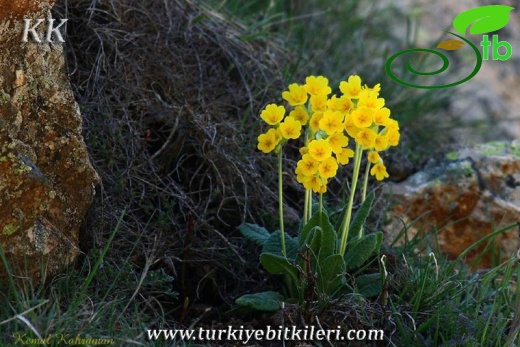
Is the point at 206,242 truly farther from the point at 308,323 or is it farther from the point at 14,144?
the point at 14,144

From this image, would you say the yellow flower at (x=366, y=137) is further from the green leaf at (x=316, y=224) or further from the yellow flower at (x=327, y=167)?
the green leaf at (x=316, y=224)

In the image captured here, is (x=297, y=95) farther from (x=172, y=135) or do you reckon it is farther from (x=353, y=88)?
(x=172, y=135)

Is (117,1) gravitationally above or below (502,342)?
above

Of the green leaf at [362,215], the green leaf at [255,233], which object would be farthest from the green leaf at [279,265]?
the green leaf at [362,215]

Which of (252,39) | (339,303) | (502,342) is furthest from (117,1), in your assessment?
(502,342)

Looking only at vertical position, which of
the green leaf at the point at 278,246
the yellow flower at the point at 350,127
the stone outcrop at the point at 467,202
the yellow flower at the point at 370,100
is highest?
the yellow flower at the point at 370,100
